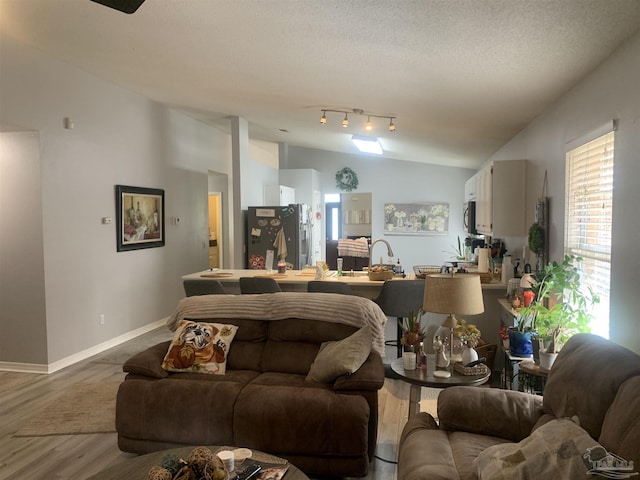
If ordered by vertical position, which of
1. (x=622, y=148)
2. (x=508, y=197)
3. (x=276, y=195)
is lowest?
(x=508, y=197)

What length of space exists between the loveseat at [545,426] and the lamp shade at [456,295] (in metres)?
0.46

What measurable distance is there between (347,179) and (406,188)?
3.89 ft

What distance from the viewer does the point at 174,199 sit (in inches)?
267

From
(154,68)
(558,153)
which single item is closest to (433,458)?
(558,153)

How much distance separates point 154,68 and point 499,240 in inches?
173

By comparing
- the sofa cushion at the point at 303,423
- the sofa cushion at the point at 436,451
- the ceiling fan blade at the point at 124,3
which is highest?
the ceiling fan blade at the point at 124,3

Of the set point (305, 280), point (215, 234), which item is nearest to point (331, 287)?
point (305, 280)

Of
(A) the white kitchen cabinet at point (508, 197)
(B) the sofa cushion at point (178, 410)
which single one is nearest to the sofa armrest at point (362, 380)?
(B) the sofa cushion at point (178, 410)

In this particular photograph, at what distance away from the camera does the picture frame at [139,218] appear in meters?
5.58

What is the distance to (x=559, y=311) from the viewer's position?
2922 millimetres

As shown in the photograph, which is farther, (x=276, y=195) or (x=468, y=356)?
(x=276, y=195)

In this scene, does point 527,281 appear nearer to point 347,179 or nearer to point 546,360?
point 546,360

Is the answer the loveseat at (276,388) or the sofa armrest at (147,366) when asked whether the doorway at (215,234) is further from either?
the sofa armrest at (147,366)

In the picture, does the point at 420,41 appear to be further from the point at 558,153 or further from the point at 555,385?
the point at 555,385
